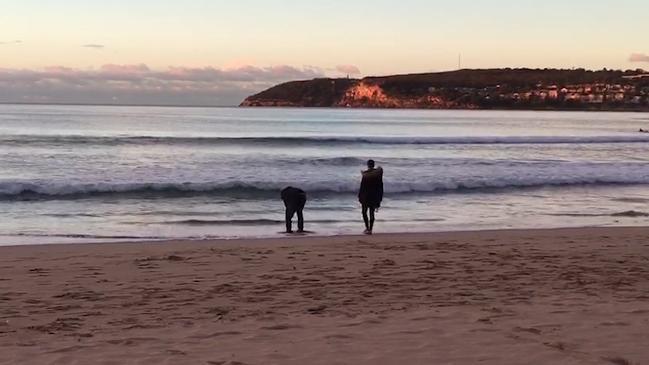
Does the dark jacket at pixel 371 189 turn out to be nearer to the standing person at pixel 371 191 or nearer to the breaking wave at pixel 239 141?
the standing person at pixel 371 191

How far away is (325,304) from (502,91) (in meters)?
163

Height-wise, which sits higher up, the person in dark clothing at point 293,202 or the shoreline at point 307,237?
the person in dark clothing at point 293,202

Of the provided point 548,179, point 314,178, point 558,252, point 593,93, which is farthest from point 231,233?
point 593,93

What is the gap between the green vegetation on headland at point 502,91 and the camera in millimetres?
159000

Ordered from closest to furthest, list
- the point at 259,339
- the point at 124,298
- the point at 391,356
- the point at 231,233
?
the point at 391,356, the point at 259,339, the point at 124,298, the point at 231,233

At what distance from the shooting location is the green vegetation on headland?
522 feet

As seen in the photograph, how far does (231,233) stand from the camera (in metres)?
14.0

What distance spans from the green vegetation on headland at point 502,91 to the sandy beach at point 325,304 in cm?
15306

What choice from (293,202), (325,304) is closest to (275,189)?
(293,202)

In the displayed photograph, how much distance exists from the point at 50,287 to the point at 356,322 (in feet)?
11.5

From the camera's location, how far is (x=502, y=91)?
6457 inches

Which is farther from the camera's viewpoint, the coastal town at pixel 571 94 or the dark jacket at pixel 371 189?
the coastal town at pixel 571 94

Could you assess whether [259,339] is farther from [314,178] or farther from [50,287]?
[314,178]

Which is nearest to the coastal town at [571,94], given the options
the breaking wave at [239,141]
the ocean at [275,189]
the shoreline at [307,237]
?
the breaking wave at [239,141]
